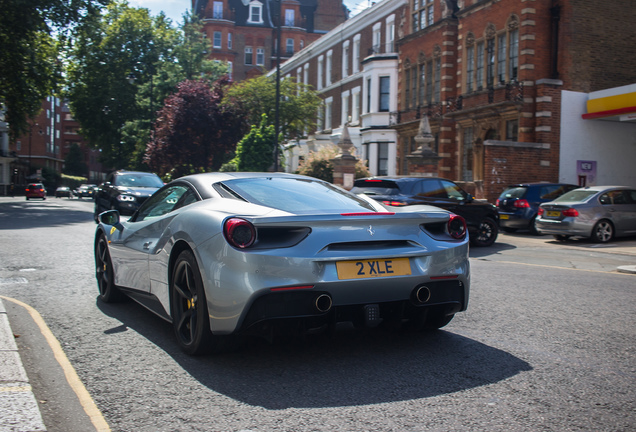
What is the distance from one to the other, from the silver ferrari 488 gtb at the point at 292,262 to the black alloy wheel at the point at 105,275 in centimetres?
140

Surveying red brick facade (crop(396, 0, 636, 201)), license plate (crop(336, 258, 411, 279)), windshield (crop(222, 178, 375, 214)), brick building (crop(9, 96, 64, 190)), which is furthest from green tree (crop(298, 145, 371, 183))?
brick building (crop(9, 96, 64, 190))

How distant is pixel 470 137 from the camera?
3025cm

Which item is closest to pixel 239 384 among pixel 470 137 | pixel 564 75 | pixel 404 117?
pixel 564 75

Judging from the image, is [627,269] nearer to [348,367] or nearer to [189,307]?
[348,367]

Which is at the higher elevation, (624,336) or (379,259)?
(379,259)

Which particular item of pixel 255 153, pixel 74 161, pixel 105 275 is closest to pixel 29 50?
pixel 255 153

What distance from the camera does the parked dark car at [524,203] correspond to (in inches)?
717

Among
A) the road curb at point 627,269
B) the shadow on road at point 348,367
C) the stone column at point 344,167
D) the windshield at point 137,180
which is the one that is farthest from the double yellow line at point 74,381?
the stone column at point 344,167

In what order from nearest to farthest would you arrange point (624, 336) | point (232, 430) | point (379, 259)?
point (232, 430), point (379, 259), point (624, 336)

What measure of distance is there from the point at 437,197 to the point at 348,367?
1034 cm

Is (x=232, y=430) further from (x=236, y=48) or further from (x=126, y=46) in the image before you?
(x=236, y=48)

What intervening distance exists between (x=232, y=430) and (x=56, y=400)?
1.14 metres

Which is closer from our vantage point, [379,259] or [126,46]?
[379,259]

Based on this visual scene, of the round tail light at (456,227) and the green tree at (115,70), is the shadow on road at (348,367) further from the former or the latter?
the green tree at (115,70)
